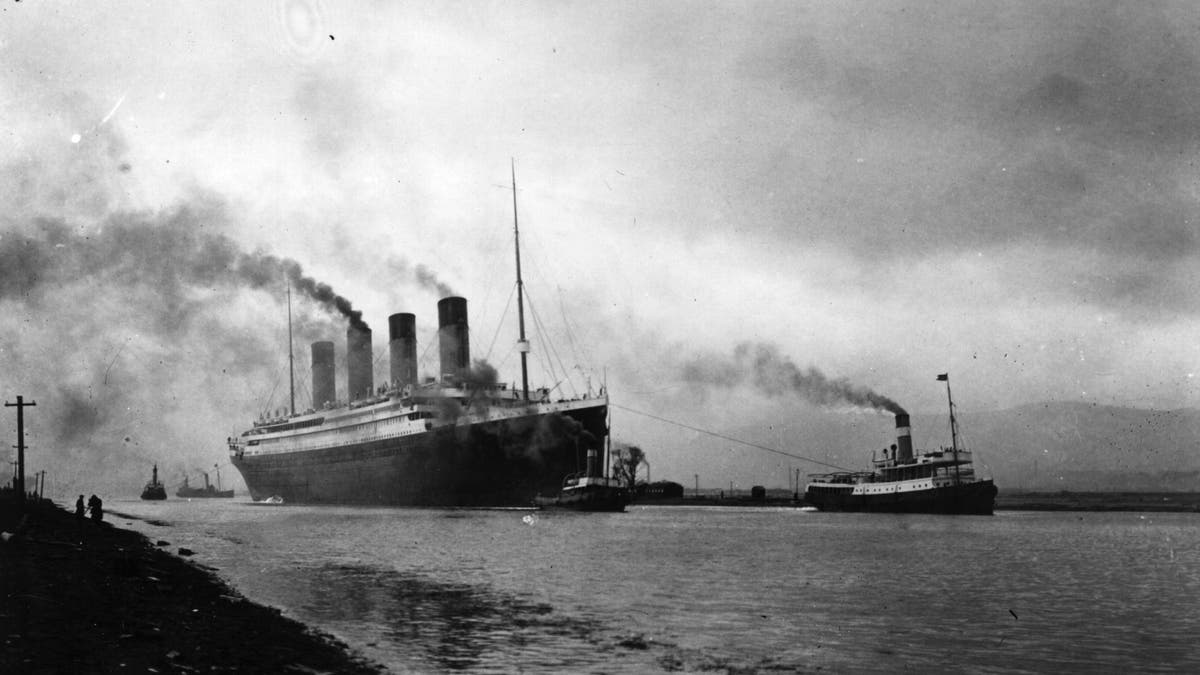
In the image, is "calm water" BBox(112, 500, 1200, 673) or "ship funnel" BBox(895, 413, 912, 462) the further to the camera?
"ship funnel" BBox(895, 413, 912, 462)

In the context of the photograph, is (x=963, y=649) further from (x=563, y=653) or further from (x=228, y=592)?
(x=228, y=592)

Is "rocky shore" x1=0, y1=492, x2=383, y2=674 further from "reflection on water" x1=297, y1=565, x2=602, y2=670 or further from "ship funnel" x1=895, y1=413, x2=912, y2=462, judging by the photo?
"ship funnel" x1=895, y1=413, x2=912, y2=462

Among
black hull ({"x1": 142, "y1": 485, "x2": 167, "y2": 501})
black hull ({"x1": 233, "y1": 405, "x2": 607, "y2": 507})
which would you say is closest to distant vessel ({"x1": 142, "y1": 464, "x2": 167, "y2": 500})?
black hull ({"x1": 142, "y1": 485, "x2": 167, "y2": 501})

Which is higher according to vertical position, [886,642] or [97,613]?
[97,613]

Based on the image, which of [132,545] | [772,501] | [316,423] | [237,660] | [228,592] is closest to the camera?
[237,660]

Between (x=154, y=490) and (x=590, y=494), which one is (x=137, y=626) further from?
(x=154, y=490)

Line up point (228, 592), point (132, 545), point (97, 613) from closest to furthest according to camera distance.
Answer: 1. point (97, 613)
2. point (228, 592)
3. point (132, 545)

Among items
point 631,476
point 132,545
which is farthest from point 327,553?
point 631,476

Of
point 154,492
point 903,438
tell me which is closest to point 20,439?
point 903,438
